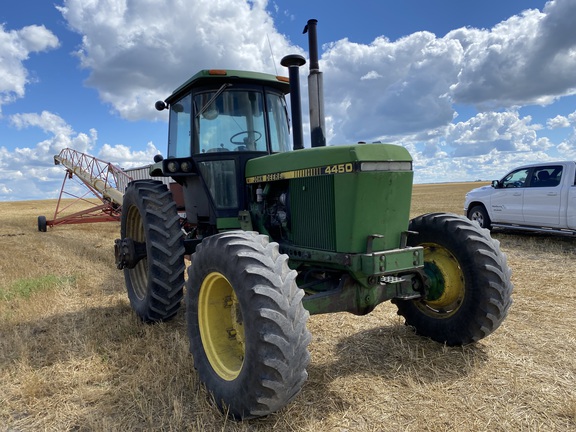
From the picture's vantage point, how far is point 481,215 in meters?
11.3

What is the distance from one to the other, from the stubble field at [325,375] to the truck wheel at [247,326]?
212 mm

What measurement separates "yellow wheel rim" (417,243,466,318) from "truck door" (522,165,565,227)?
6.62m

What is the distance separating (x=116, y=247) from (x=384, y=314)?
315 cm

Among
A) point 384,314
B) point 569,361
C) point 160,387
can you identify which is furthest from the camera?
point 384,314

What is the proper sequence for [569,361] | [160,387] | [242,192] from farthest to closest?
[242,192], [569,361], [160,387]

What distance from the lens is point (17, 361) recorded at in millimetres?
3771

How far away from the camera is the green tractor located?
106 inches

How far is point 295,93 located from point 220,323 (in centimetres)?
226

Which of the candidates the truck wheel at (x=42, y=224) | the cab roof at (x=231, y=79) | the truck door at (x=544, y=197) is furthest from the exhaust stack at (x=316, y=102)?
the truck wheel at (x=42, y=224)

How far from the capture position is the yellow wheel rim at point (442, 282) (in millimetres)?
3859

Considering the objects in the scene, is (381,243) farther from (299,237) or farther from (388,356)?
(388,356)

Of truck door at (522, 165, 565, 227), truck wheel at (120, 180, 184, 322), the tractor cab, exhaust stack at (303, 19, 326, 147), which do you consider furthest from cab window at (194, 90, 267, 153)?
truck door at (522, 165, 565, 227)

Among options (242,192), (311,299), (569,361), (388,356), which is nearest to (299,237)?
(311,299)

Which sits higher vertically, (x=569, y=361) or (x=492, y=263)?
(x=492, y=263)
